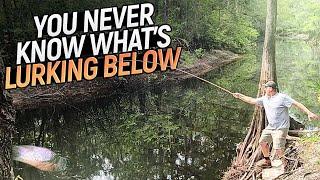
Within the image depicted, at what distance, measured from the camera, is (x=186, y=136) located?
5262mm

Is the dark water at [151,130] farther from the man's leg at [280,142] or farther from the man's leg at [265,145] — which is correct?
the man's leg at [280,142]

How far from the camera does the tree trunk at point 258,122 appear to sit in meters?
3.84

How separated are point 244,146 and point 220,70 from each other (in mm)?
2567

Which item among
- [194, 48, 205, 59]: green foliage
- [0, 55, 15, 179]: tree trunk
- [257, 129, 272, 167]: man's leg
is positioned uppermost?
[0, 55, 15, 179]: tree trunk

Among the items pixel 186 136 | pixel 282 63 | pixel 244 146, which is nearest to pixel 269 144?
pixel 244 146

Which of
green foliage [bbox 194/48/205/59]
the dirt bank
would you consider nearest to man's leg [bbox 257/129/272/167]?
the dirt bank

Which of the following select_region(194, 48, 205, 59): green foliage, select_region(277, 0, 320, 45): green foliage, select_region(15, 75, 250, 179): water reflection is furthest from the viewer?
→ select_region(194, 48, 205, 59): green foliage

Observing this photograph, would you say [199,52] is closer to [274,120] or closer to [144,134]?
[144,134]

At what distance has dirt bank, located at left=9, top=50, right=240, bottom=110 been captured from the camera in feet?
19.7

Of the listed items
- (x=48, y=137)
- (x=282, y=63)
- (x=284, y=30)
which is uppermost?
(x=284, y=30)

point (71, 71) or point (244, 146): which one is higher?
point (71, 71)

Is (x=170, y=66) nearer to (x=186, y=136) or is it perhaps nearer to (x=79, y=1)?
(x=186, y=136)

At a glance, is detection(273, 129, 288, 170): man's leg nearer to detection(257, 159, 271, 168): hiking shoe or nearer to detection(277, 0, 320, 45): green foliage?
detection(257, 159, 271, 168): hiking shoe

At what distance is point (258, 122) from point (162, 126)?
1.88m
